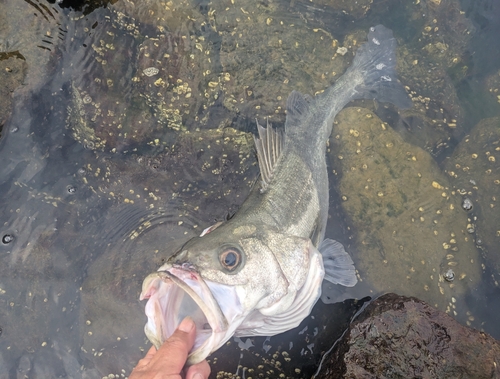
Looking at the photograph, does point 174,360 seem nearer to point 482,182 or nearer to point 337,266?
point 337,266

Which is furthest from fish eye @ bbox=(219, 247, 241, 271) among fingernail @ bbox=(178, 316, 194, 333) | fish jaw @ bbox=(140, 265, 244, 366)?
fingernail @ bbox=(178, 316, 194, 333)

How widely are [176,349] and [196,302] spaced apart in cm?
32

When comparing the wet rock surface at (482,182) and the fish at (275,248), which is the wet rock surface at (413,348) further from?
the wet rock surface at (482,182)

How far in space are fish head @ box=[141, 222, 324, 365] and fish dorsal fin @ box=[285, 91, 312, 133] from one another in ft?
5.04

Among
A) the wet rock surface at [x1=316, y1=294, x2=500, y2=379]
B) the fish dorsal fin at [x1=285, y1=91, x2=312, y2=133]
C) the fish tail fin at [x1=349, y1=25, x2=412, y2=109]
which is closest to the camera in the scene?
the wet rock surface at [x1=316, y1=294, x2=500, y2=379]

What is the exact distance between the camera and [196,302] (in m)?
2.57

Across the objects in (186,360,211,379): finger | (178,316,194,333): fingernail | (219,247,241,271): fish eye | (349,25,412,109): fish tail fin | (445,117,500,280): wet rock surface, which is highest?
(349,25,412,109): fish tail fin

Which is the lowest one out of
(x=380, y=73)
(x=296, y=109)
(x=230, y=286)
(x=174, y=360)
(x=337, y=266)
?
(x=174, y=360)

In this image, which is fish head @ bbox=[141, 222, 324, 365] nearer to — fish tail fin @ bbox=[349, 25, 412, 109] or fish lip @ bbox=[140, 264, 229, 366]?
fish lip @ bbox=[140, 264, 229, 366]

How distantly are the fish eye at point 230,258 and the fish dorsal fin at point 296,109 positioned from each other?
1.89 metres

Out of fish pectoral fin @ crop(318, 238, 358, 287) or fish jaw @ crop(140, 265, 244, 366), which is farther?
fish pectoral fin @ crop(318, 238, 358, 287)

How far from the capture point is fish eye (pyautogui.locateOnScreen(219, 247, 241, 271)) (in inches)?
108

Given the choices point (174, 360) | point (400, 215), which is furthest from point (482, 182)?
point (174, 360)

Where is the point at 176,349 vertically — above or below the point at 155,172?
below
